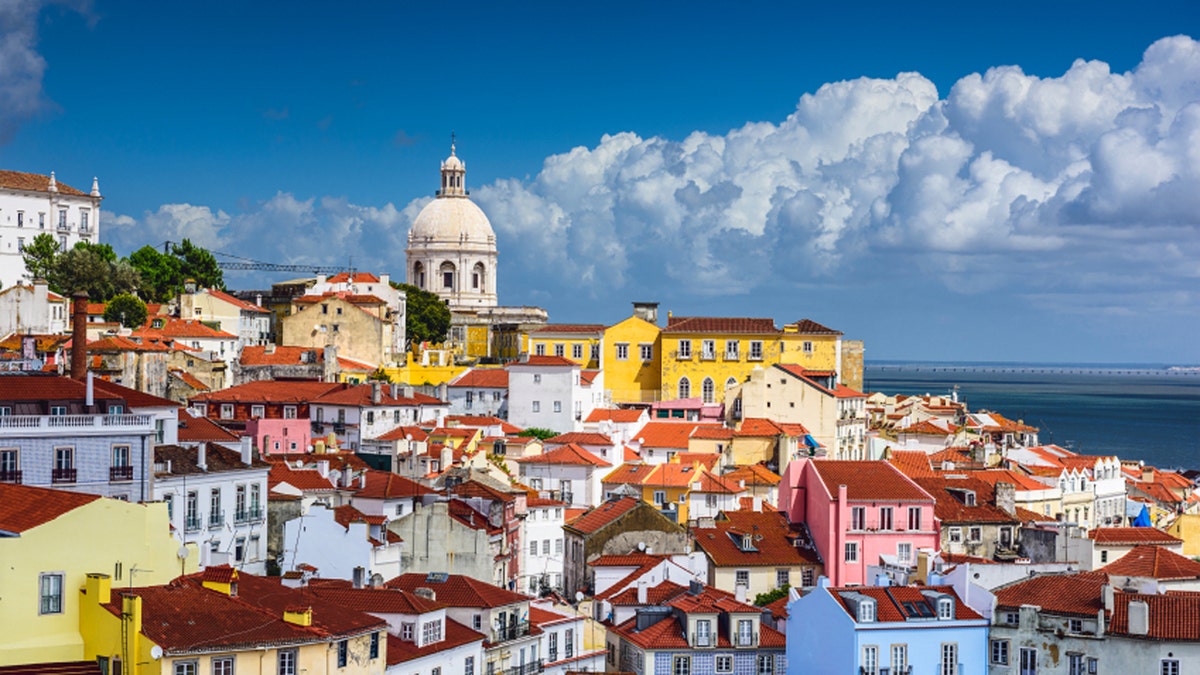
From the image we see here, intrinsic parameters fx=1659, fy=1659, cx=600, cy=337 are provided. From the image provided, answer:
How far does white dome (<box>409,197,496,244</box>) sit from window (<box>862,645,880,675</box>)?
96152 millimetres

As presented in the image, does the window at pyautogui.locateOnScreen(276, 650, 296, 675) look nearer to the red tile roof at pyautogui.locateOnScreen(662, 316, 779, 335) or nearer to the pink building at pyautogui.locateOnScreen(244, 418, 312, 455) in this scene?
the pink building at pyautogui.locateOnScreen(244, 418, 312, 455)

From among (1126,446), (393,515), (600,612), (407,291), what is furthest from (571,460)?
(1126,446)

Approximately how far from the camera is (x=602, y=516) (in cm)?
5241

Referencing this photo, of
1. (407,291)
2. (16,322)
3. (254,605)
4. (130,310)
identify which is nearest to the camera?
(254,605)

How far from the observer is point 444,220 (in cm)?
13175

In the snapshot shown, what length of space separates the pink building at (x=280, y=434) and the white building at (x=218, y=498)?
19.3 metres

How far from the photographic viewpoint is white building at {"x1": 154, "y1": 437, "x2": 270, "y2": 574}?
38.9 metres

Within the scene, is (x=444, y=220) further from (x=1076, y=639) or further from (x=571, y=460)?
(x=1076, y=639)

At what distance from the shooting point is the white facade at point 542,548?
51406mm

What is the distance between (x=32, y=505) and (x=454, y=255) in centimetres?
10103

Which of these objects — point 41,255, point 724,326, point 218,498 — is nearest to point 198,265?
point 41,255

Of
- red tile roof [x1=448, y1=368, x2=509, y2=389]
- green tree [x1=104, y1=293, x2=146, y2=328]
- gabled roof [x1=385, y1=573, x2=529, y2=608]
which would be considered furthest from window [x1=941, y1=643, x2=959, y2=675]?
green tree [x1=104, y1=293, x2=146, y2=328]

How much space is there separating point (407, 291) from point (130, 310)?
22.6 metres

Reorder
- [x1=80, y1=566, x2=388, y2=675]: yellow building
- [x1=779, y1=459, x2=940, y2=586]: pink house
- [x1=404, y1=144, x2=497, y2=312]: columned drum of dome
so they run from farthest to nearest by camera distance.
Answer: [x1=404, y1=144, x2=497, y2=312]: columned drum of dome → [x1=779, y1=459, x2=940, y2=586]: pink house → [x1=80, y1=566, x2=388, y2=675]: yellow building
